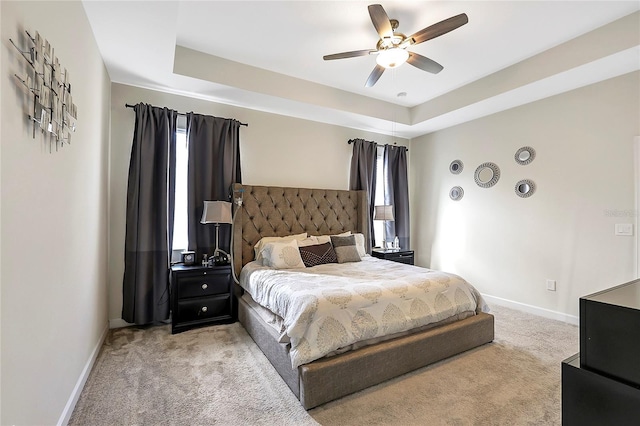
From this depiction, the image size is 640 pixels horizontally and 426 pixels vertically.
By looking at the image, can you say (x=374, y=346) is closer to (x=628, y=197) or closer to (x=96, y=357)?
(x=96, y=357)

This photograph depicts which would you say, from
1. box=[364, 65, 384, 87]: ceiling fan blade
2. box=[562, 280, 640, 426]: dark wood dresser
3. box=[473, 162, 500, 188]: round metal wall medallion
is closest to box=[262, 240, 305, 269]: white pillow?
box=[364, 65, 384, 87]: ceiling fan blade

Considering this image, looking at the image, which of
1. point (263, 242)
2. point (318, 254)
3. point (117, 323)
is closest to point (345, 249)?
point (318, 254)

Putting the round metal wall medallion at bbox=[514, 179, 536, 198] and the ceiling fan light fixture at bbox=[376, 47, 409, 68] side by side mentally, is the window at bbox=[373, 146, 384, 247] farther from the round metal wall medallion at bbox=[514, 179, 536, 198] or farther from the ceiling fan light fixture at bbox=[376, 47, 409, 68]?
the ceiling fan light fixture at bbox=[376, 47, 409, 68]

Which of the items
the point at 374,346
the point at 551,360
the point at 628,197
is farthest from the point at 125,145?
the point at 628,197

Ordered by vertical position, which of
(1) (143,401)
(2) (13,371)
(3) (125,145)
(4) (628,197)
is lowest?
(1) (143,401)

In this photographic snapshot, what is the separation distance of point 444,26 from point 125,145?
132 inches

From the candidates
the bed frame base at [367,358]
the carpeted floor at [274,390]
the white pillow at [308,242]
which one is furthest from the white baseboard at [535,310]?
the white pillow at [308,242]

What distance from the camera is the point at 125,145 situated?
327 cm

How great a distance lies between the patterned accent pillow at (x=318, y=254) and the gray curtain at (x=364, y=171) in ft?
3.64

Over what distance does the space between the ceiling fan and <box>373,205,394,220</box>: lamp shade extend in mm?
2223

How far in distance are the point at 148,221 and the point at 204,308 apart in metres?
1.15

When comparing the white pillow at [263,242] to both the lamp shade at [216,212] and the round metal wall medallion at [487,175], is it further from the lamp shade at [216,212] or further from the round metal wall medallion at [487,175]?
the round metal wall medallion at [487,175]

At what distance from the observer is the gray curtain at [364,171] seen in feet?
15.5

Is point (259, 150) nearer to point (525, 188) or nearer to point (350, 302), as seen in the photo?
point (350, 302)
